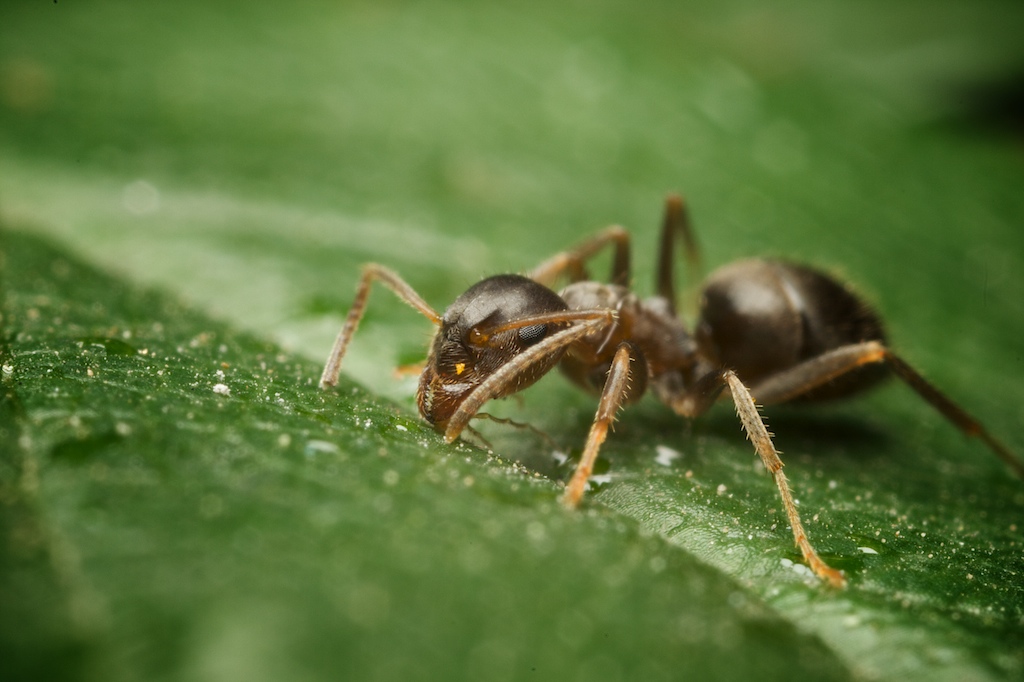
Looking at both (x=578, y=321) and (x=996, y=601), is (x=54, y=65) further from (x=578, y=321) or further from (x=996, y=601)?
(x=996, y=601)

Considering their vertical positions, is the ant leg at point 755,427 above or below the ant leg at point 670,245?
below

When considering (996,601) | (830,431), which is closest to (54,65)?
(830,431)

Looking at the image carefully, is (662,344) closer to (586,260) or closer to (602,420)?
(586,260)

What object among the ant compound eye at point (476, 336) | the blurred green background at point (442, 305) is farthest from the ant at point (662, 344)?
the blurred green background at point (442, 305)

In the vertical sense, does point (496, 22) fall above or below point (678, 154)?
above

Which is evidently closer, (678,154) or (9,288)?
(9,288)

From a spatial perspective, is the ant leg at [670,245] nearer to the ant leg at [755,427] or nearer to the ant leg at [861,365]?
the ant leg at [755,427]

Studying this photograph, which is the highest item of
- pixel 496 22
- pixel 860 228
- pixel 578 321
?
pixel 496 22
